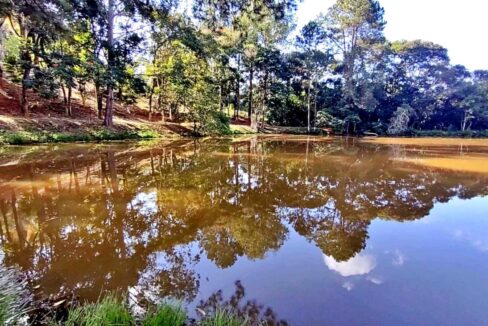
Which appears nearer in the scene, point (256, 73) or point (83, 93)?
point (83, 93)

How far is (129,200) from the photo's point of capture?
5637mm

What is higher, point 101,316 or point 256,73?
point 256,73

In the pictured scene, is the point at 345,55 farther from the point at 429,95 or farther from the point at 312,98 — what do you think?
the point at 429,95

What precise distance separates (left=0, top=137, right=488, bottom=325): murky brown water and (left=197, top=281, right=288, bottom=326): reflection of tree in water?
22 mm

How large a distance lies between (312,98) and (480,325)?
3081 centimetres

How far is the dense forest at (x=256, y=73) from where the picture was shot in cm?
1536

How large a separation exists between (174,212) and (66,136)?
12483mm

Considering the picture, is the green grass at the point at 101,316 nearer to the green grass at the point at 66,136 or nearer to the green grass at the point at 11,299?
the green grass at the point at 11,299

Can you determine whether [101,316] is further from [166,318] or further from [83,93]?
[83,93]

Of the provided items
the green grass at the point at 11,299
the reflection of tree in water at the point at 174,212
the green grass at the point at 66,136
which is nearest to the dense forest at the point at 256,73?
the green grass at the point at 66,136

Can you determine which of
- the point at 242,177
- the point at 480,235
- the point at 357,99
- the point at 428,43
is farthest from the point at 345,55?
the point at 480,235

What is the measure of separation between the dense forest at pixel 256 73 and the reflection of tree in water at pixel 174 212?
3.85m

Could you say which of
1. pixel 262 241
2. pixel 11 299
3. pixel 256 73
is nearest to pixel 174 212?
pixel 262 241

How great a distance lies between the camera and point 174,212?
5.06 m
